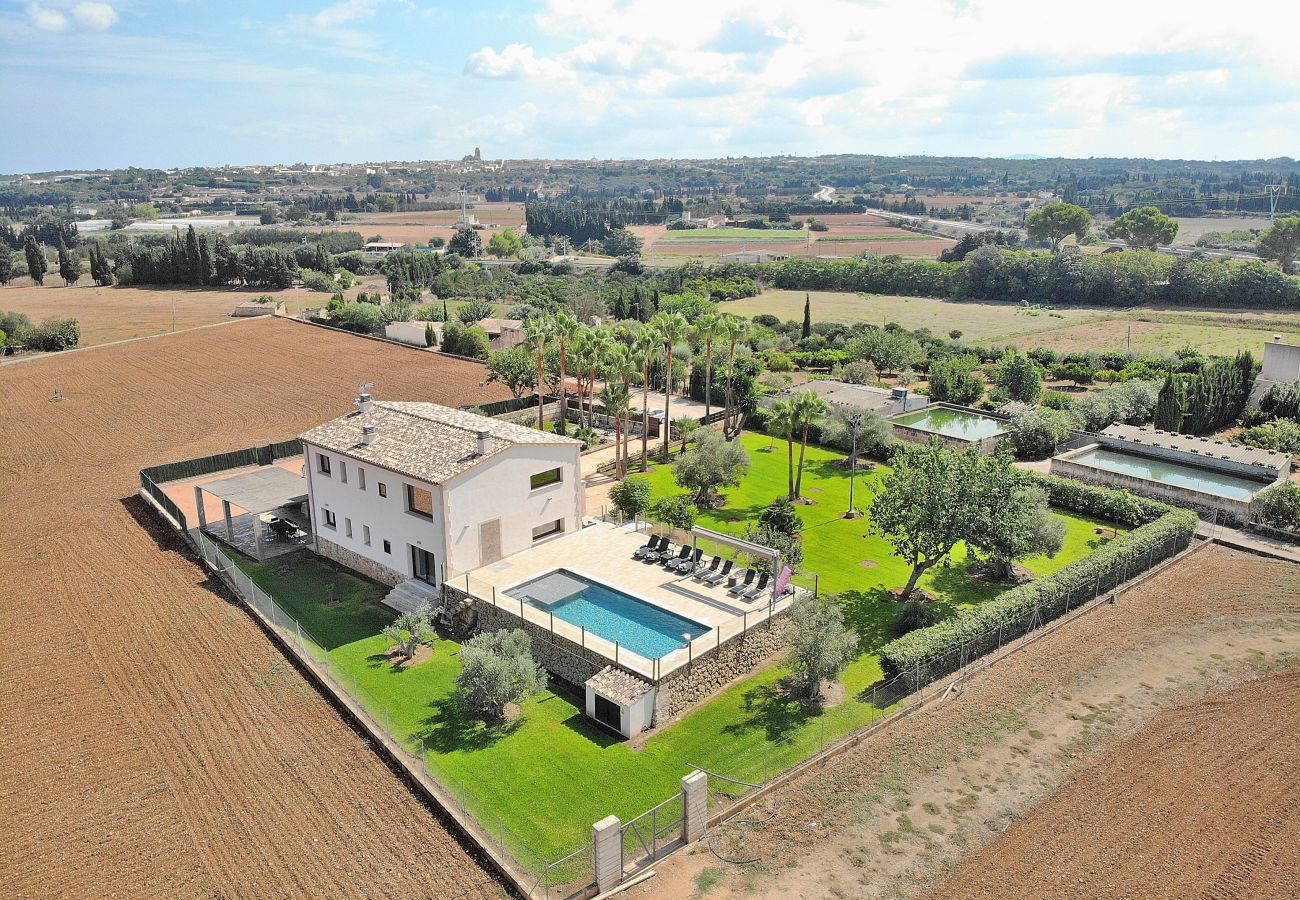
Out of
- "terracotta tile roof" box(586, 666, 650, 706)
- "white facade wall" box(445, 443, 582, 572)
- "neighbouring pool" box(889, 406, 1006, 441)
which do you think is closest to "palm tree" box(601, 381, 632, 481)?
"white facade wall" box(445, 443, 582, 572)

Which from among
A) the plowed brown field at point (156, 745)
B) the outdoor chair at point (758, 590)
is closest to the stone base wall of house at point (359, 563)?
the plowed brown field at point (156, 745)

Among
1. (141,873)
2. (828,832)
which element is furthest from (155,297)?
(828,832)

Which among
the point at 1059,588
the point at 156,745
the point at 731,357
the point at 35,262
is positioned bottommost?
the point at 156,745

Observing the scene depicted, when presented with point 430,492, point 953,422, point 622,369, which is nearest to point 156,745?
point 430,492

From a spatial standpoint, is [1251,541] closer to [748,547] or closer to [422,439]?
[748,547]

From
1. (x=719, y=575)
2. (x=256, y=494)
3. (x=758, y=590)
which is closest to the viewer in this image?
(x=758, y=590)

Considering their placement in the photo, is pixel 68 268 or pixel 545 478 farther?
pixel 68 268

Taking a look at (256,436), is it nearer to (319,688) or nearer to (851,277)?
(319,688)

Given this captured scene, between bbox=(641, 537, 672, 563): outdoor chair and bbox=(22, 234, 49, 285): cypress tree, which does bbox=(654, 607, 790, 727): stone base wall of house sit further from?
bbox=(22, 234, 49, 285): cypress tree
